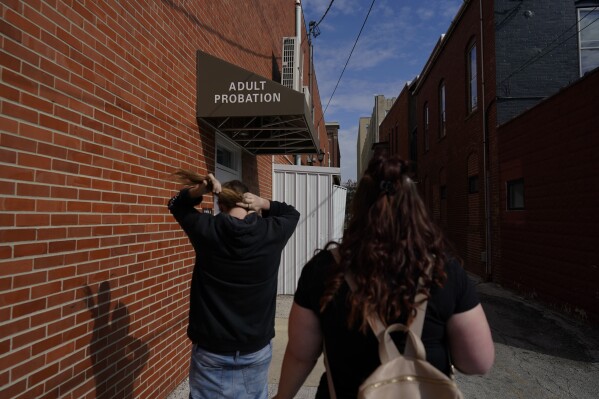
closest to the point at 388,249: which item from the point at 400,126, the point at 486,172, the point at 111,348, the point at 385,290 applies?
the point at 385,290

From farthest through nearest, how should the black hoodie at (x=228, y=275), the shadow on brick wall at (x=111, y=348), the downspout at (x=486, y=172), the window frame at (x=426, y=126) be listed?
the window frame at (x=426, y=126)
the downspout at (x=486, y=172)
the shadow on brick wall at (x=111, y=348)
the black hoodie at (x=228, y=275)

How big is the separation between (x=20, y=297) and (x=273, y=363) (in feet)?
11.1

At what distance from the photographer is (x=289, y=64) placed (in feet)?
27.2

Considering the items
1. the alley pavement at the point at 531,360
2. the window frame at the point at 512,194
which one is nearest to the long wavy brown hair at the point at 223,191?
the alley pavement at the point at 531,360

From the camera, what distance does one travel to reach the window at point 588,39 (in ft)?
31.9

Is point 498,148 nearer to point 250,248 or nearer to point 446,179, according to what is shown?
point 446,179

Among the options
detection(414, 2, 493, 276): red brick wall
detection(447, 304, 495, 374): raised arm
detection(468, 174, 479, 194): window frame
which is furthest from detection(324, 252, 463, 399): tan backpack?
detection(468, 174, 479, 194): window frame

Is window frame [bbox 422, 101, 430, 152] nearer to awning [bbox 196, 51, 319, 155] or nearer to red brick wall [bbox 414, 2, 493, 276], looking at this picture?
red brick wall [bbox 414, 2, 493, 276]

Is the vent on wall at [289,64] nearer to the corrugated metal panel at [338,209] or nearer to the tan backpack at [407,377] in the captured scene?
the corrugated metal panel at [338,209]

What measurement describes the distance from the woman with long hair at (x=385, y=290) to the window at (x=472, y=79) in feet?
39.0

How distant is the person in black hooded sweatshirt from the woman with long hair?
2.30ft

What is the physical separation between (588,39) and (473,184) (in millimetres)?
4658

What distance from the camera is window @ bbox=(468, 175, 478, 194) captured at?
12.2 meters

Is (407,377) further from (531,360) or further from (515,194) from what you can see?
(515,194)
